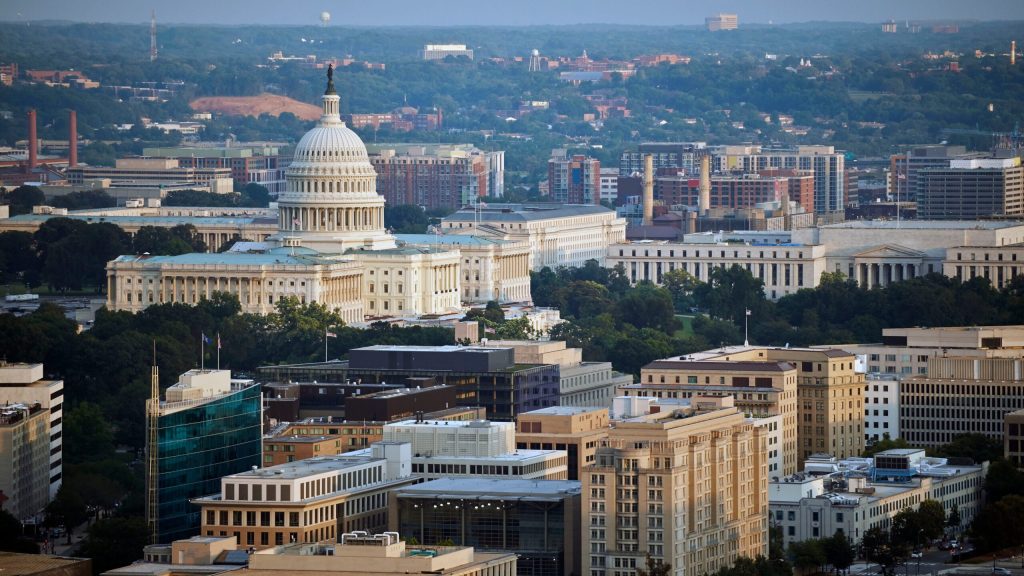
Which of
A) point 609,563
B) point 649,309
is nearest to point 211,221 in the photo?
point 649,309

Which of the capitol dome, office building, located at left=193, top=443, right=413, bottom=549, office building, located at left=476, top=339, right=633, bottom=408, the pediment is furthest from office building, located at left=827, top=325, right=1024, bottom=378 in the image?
the pediment

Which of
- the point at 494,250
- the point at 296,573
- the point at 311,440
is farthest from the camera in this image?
the point at 494,250

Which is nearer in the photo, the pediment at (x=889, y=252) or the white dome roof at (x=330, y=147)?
the white dome roof at (x=330, y=147)

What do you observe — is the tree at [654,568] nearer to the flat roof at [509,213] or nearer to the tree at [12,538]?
the tree at [12,538]

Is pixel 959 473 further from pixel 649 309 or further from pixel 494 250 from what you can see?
pixel 494 250

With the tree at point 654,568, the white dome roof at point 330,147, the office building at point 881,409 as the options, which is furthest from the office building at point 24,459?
the white dome roof at point 330,147

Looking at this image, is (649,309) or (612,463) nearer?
(612,463)

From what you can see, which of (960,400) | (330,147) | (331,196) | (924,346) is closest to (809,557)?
(960,400)
